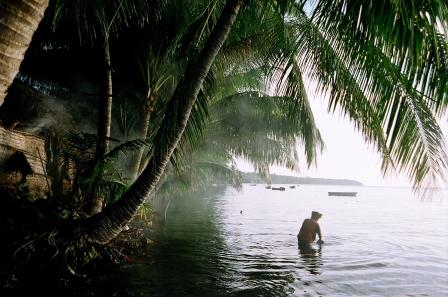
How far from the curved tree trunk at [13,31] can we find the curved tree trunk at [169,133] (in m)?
3.04

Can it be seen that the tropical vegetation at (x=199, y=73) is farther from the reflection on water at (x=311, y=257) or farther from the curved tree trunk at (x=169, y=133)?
the reflection on water at (x=311, y=257)

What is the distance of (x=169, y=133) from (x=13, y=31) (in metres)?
3.23

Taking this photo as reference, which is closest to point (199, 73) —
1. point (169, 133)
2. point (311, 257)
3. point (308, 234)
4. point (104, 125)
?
point (169, 133)

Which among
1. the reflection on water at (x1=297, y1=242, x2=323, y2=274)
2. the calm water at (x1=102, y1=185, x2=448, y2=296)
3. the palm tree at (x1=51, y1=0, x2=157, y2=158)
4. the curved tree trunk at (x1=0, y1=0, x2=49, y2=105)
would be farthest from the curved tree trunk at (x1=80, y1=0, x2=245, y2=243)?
the reflection on water at (x1=297, y1=242, x2=323, y2=274)

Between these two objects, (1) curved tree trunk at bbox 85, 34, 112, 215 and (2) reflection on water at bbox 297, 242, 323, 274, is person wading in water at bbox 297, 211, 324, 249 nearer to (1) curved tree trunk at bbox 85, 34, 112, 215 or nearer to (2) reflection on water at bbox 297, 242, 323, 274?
(2) reflection on water at bbox 297, 242, 323, 274

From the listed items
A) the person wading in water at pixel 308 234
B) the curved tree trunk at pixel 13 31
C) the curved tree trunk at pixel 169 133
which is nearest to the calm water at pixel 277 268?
the person wading in water at pixel 308 234

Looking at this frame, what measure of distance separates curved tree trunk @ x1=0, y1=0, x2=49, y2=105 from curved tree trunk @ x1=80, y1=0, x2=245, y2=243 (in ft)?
9.96

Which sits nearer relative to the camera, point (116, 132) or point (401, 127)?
point (401, 127)

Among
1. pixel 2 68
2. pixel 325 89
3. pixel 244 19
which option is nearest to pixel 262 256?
pixel 325 89

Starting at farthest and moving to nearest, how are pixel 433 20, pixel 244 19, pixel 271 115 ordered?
pixel 271 115 → pixel 244 19 → pixel 433 20

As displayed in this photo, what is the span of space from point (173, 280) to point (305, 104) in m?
4.34

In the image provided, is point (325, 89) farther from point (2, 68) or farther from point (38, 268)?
point (38, 268)

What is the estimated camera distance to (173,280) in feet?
20.9

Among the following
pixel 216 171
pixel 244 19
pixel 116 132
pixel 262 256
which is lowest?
pixel 262 256
